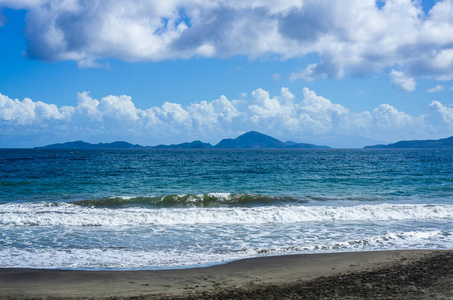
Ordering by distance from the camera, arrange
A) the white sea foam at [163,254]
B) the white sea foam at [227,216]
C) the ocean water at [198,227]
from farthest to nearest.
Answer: the white sea foam at [227,216], the ocean water at [198,227], the white sea foam at [163,254]

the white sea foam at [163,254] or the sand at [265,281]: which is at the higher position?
the sand at [265,281]

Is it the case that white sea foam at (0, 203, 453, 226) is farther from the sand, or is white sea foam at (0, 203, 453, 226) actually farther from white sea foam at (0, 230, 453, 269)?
the sand

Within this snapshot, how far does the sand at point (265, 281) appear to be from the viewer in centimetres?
782

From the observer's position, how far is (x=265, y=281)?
8883 mm

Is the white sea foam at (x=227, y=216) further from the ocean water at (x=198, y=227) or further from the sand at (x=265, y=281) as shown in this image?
the sand at (x=265, y=281)

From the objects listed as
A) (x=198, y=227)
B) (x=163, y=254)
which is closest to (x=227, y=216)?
(x=198, y=227)

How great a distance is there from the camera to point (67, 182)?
118 feet

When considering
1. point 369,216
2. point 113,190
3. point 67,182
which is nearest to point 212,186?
point 113,190

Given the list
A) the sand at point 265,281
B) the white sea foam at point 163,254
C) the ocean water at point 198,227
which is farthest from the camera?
the ocean water at point 198,227

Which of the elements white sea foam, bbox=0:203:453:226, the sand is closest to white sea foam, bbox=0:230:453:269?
the sand

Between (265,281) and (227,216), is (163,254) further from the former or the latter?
(227,216)

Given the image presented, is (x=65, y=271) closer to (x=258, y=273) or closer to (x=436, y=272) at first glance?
(x=258, y=273)

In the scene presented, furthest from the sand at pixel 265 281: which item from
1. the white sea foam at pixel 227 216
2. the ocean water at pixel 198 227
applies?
the white sea foam at pixel 227 216

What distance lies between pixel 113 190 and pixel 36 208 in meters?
9.75
